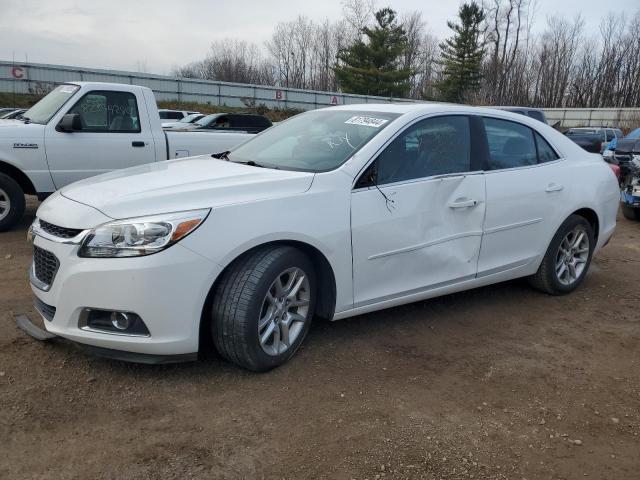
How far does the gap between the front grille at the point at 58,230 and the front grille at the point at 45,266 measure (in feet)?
0.38

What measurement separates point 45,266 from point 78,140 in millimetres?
4140

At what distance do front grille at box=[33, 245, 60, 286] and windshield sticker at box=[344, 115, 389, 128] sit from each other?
7.26ft

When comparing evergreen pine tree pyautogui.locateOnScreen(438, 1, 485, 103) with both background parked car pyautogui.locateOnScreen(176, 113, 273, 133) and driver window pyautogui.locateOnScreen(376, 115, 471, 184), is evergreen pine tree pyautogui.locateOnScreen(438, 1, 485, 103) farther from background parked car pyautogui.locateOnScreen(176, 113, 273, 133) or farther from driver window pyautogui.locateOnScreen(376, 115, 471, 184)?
driver window pyautogui.locateOnScreen(376, 115, 471, 184)

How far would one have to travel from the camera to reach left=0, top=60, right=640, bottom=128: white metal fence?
94.3 ft

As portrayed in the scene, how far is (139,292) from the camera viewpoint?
287 centimetres

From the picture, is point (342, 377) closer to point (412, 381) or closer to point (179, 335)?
point (412, 381)

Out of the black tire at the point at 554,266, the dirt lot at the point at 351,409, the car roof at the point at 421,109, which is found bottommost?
the dirt lot at the point at 351,409

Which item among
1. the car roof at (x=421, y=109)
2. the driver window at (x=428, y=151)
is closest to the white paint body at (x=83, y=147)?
the car roof at (x=421, y=109)

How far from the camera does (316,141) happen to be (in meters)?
4.05

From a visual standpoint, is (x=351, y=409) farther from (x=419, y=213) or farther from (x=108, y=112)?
(x=108, y=112)

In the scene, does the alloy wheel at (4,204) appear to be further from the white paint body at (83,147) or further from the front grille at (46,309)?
the front grille at (46,309)

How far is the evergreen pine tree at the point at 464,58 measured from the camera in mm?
52375

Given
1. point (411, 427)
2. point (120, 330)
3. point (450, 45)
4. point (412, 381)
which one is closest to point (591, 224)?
point (412, 381)

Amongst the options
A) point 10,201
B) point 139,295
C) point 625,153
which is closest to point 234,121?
point 10,201
